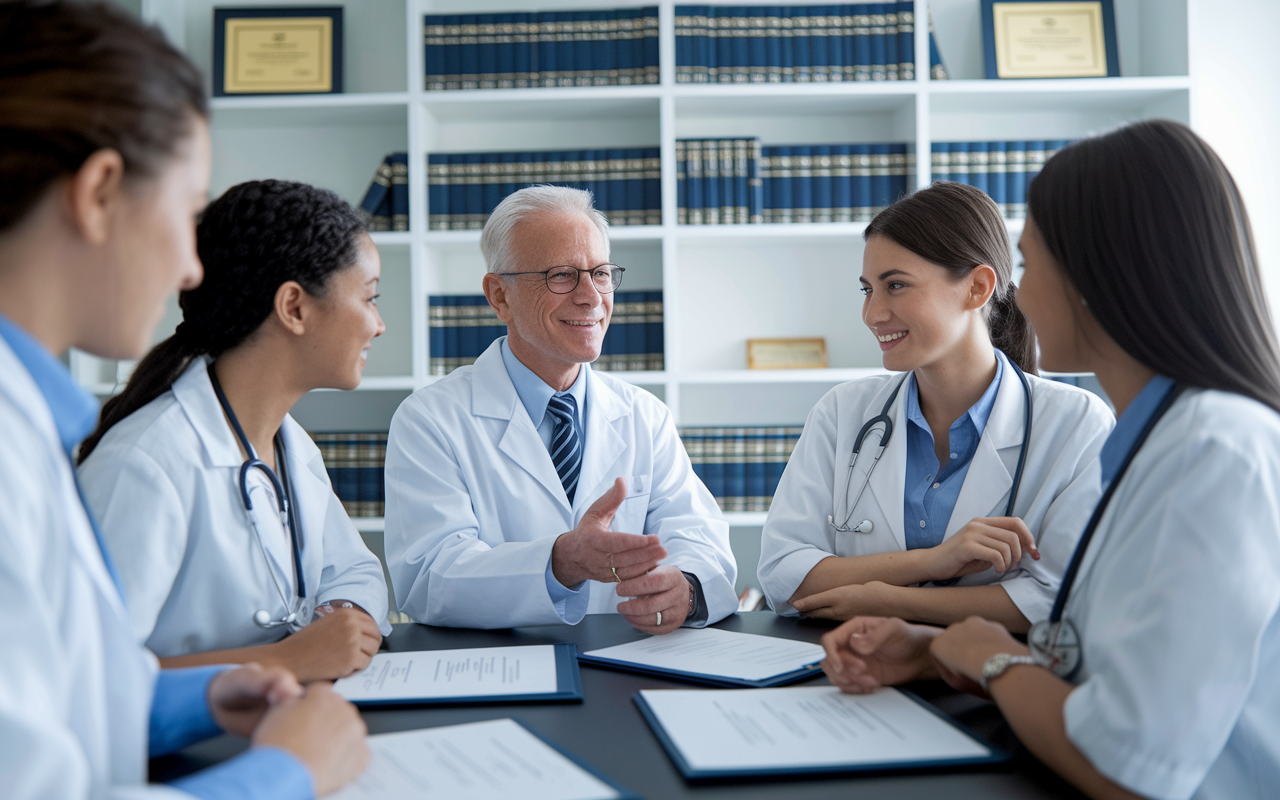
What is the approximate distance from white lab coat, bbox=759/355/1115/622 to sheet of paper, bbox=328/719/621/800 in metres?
0.78

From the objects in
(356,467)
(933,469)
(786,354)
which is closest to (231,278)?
(933,469)

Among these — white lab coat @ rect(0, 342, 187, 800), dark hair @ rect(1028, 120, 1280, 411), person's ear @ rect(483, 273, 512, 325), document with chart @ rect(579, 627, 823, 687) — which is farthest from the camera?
person's ear @ rect(483, 273, 512, 325)

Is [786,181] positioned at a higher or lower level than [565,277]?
higher

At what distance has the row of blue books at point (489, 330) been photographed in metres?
3.19

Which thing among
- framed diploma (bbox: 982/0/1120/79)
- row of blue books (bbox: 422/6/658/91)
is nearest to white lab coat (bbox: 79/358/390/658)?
row of blue books (bbox: 422/6/658/91)

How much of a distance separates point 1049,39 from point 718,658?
2926 millimetres

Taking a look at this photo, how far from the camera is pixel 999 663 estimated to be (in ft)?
3.09

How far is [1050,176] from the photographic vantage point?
103cm

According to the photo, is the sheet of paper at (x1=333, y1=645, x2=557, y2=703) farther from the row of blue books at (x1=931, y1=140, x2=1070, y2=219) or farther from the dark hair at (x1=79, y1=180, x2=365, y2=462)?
the row of blue books at (x1=931, y1=140, x2=1070, y2=219)

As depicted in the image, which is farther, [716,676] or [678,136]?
[678,136]

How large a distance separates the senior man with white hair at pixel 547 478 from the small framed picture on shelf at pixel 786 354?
1.29m

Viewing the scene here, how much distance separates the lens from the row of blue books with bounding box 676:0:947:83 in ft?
10.2

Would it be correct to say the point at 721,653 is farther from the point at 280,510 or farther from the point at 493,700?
the point at 280,510

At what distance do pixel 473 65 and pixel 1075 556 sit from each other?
2759 mm
